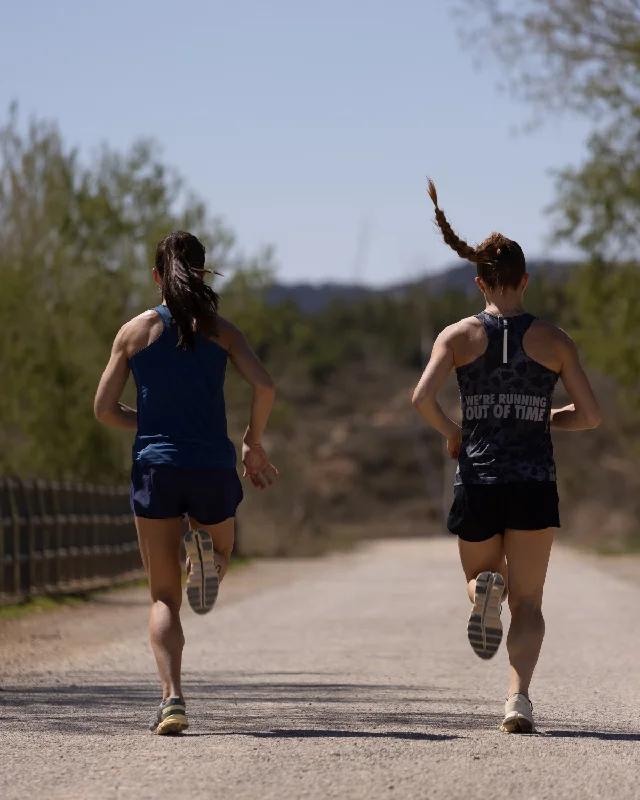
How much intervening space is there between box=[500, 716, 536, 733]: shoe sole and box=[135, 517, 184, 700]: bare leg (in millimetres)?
1453

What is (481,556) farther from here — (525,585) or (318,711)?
(318,711)

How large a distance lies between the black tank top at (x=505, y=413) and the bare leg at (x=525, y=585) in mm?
269

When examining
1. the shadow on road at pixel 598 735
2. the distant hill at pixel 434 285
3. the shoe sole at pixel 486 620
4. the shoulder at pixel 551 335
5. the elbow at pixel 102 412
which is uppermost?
the distant hill at pixel 434 285

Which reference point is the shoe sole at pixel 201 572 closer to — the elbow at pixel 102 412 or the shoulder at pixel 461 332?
the elbow at pixel 102 412

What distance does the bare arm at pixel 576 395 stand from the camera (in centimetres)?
737

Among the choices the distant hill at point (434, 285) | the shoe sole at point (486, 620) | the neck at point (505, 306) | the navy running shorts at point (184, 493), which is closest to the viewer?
the shoe sole at point (486, 620)

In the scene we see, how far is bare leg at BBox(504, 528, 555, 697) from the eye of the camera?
725cm

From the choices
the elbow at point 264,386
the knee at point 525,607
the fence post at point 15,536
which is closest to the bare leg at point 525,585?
the knee at point 525,607

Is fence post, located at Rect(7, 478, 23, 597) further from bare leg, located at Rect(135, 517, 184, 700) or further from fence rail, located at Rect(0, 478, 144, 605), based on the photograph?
bare leg, located at Rect(135, 517, 184, 700)

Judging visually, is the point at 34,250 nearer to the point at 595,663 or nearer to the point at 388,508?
the point at 595,663

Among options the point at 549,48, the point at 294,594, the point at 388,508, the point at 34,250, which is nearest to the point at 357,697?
the point at 294,594

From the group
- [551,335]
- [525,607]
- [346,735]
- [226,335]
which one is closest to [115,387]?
[226,335]

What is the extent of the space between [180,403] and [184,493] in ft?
1.30

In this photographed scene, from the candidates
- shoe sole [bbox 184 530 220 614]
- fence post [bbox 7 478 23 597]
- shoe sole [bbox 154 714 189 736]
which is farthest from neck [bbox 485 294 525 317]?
fence post [bbox 7 478 23 597]
